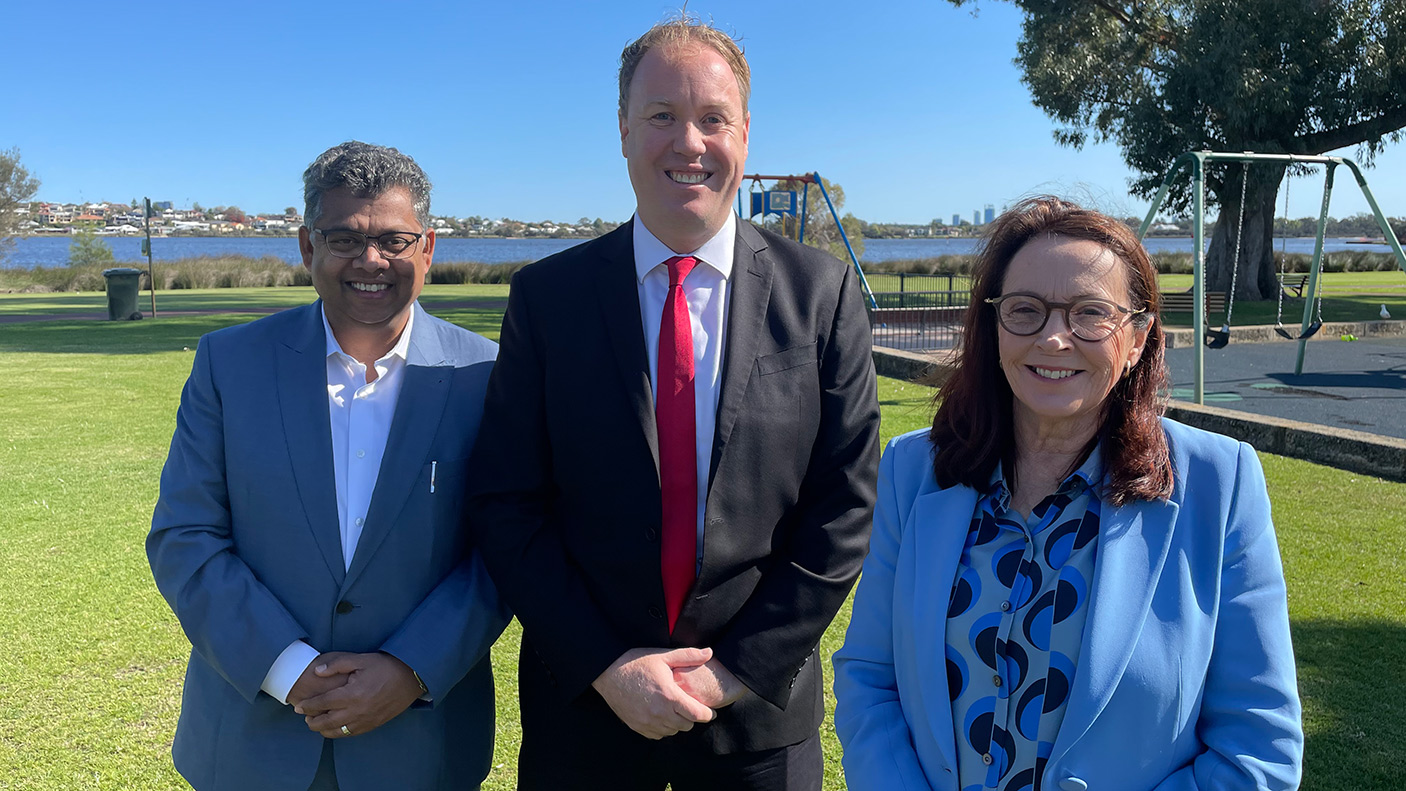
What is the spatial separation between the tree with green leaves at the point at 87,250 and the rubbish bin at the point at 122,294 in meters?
25.5

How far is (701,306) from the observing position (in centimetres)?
241

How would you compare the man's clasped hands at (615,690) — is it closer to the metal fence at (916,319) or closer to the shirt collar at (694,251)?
the shirt collar at (694,251)

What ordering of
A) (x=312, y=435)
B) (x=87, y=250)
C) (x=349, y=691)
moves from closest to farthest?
(x=349, y=691)
(x=312, y=435)
(x=87, y=250)

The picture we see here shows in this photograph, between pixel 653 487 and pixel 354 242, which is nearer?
pixel 653 487

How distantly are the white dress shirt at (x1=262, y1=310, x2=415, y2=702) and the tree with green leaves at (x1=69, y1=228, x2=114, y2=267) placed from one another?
4811 cm

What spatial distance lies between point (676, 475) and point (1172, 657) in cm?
111

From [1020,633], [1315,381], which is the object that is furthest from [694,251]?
[1315,381]

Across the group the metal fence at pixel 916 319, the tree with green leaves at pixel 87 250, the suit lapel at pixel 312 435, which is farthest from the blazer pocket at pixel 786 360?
the tree with green leaves at pixel 87 250

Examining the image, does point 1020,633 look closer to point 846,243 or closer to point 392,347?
point 392,347

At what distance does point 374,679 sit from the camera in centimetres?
228

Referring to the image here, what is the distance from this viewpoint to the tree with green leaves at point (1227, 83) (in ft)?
70.7

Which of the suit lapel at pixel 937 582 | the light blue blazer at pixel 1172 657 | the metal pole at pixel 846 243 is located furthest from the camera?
the metal pole at pixel 846 243

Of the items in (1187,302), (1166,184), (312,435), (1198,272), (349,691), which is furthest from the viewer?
(1187,302)

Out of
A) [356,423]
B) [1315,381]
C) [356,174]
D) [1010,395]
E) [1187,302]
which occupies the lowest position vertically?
[1315,381]
